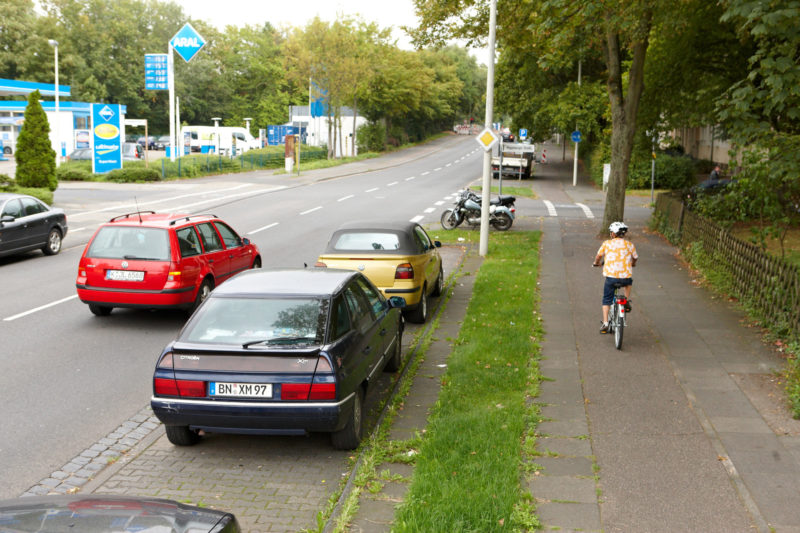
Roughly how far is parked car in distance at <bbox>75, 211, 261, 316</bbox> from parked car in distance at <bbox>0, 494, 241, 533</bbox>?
7901 mm

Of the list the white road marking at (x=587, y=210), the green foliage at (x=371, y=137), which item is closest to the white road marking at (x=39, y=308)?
the white road marking at (x=587, y=210)

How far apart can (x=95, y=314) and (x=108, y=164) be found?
3390 cm

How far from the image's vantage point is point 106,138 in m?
42.8

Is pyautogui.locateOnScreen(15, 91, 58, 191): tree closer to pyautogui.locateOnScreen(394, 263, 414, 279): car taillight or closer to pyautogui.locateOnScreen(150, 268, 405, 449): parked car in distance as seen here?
pyautogui.locateOnScreen(394, 263, 414, 279): car taillight

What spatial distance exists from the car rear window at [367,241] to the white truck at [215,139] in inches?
2307

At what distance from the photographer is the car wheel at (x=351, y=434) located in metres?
6.59

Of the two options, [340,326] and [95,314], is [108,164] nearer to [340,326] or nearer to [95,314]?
[95,314]

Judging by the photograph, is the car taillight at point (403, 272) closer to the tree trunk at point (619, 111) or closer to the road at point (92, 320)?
the road at point (92, 320)

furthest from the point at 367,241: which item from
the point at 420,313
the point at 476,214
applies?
the point at 476,214

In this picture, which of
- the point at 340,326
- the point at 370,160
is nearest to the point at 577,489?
the point at 340,326

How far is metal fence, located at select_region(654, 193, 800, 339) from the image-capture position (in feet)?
33.3

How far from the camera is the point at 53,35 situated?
83500 mm

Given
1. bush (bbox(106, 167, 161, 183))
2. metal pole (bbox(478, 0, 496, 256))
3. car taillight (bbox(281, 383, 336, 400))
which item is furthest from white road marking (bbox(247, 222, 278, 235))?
bush (bbox(106, 167, 161, 183))

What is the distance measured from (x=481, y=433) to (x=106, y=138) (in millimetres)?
40536
